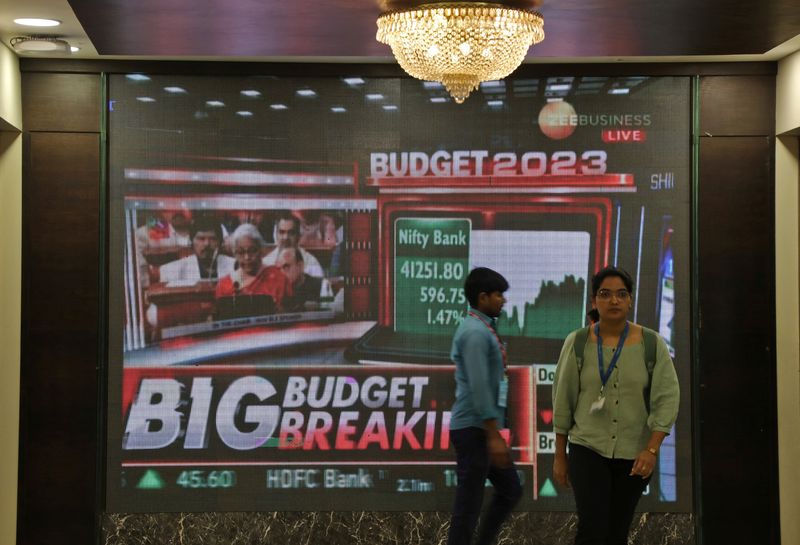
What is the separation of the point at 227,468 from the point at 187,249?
117 centimetres

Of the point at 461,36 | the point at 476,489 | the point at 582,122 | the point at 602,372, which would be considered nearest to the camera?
the point at 461,36

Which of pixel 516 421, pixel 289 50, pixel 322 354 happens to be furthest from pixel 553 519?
pixel 289 50

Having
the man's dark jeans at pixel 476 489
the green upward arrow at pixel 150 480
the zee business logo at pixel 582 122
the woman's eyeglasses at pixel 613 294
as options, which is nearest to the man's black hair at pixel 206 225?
the green upward arrow at pixel 150 480

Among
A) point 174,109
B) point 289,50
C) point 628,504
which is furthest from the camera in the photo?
point 174,109

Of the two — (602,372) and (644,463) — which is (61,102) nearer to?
(602,372)

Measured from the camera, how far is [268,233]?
5.71m

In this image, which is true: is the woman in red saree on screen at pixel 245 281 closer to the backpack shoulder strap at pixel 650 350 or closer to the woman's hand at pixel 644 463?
the backpack shoulder strap at pixel 650 350

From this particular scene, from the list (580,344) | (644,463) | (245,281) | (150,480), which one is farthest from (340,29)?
(150,480)

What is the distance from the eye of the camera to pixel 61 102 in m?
5.61

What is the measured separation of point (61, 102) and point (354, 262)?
5.69 ft

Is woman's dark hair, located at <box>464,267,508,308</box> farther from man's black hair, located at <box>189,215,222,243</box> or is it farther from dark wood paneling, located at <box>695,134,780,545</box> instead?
man's black hair, located at <box>189,215,222,243</box>

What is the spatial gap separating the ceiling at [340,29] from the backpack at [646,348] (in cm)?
131

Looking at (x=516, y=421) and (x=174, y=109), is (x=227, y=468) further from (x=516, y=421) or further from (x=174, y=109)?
(x=174, y=109)

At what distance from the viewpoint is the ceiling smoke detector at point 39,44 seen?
504 centimetres
